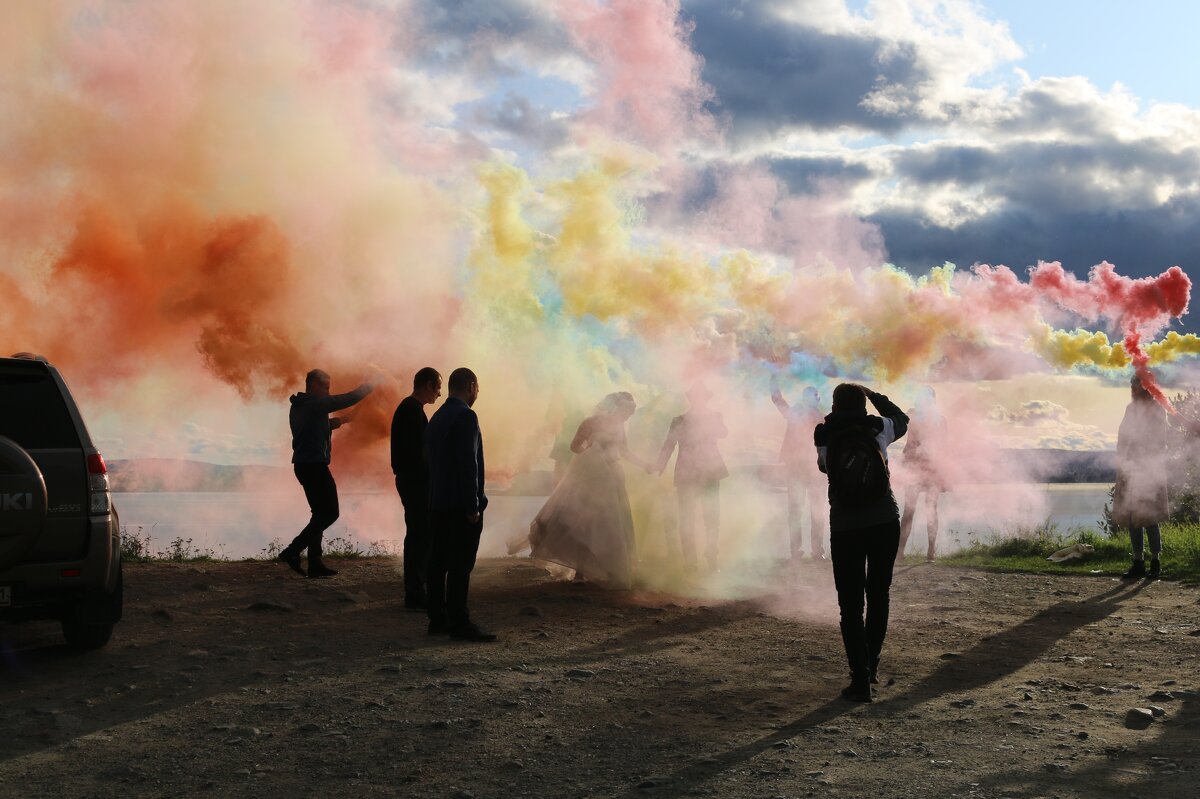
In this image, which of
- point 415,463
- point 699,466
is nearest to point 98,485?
point 415,463

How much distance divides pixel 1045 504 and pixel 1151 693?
11.6m

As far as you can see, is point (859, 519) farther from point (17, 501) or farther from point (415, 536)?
point (17, 501)

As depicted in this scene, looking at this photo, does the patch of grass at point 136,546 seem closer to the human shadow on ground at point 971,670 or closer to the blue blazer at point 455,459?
the blue blazer at point 455,459

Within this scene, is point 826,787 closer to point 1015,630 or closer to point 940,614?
point 1015,630

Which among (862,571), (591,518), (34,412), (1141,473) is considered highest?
(34,412)

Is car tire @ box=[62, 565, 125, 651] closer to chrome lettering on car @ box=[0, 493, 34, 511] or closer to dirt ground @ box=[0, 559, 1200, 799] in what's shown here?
dirt ground @ box=[0, 559, 1200, 799]

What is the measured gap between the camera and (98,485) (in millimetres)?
7438

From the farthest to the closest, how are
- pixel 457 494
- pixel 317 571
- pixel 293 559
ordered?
pixel 317 571
pixel 293 559
pixel 457 494

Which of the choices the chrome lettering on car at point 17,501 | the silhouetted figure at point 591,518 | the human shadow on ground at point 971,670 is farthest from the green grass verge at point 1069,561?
the chrome lettering on car at point 17,501

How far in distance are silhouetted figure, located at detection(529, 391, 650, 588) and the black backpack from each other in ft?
14.2

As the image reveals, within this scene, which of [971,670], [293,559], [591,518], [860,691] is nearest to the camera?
[860,691]

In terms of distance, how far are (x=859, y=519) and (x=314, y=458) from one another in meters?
6.64

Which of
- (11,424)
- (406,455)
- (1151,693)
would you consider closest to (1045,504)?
(1151,693)

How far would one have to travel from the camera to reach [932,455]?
15.4m
